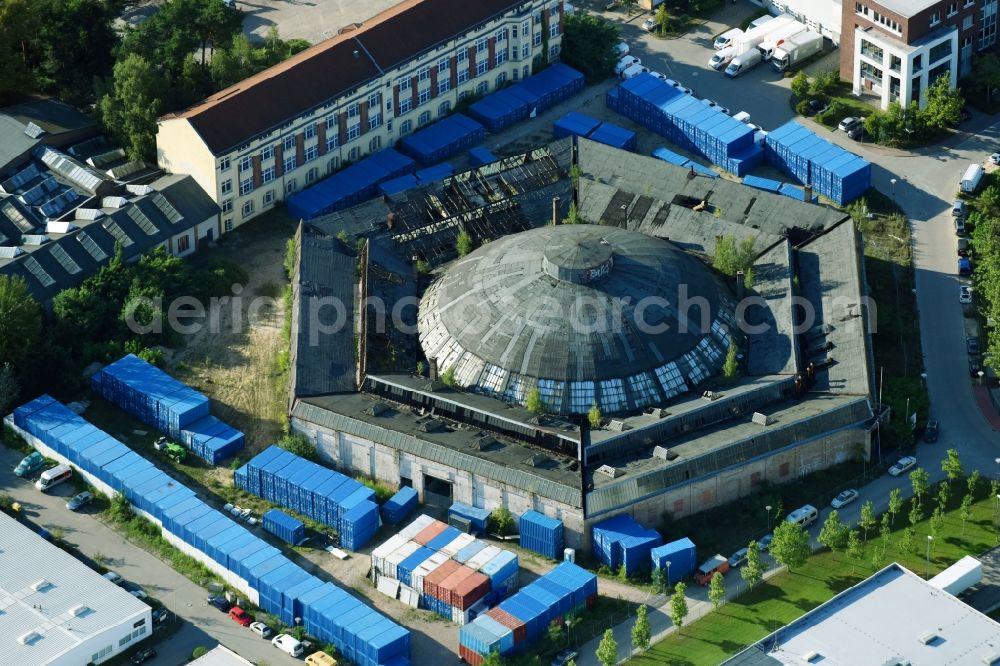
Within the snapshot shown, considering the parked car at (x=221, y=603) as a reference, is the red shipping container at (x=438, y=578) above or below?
above

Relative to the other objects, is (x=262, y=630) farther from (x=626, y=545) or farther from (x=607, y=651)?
(x=626, y=545)

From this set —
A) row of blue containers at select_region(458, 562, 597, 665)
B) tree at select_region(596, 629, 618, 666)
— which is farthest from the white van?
tree at select_region(596, 629, 618, 666)

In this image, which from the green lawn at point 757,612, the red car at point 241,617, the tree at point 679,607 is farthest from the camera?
the red car at point 241,617

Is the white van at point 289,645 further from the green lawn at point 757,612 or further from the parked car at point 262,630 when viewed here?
the green lawn at point 757,612

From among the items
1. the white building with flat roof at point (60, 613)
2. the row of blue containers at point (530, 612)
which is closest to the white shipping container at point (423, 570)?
the row of blue containers at point (530, 612)

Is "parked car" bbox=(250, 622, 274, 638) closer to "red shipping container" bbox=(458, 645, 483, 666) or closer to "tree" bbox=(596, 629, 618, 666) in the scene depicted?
"red shipping container" bbox=(458, 645, 483, 666)

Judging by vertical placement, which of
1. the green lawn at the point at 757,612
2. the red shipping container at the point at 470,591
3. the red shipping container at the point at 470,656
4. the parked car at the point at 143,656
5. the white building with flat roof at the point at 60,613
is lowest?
the green lawn at the point at 757,612

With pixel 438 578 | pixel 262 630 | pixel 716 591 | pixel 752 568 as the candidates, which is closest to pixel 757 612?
pixel 752 568
